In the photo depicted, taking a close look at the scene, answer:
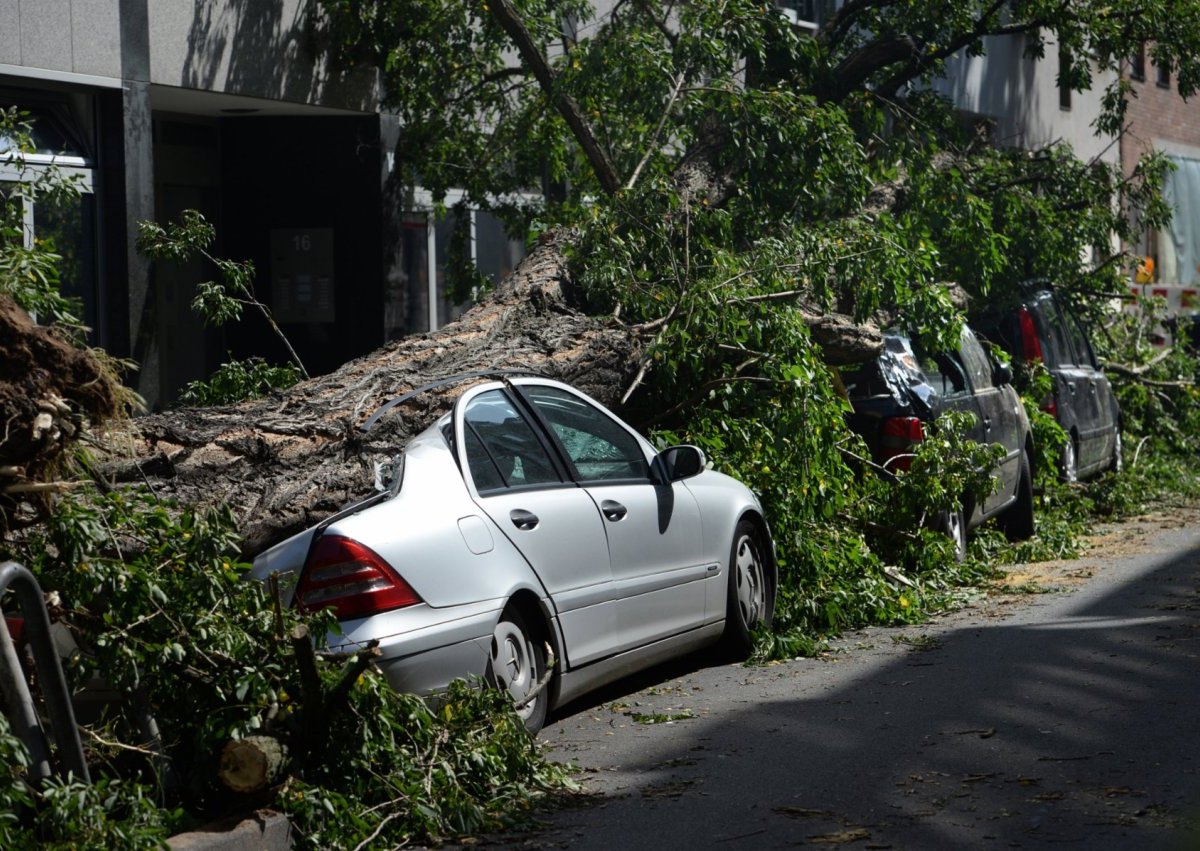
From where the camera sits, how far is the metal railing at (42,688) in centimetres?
454

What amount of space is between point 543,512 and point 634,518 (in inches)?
29.9

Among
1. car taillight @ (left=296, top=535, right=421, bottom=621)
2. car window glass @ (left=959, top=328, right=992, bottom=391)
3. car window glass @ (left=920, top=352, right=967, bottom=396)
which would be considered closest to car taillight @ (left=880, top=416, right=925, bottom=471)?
car window glass @ (left=920, top=352, right=967, bottom=396)

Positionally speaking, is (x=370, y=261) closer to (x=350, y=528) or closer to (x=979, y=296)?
(x=979, y=296)

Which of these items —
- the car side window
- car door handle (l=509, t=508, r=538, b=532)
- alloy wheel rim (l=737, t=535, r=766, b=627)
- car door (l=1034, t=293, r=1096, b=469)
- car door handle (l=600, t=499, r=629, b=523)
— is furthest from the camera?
the car side window

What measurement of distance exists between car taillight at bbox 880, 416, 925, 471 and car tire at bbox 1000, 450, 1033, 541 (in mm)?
2506

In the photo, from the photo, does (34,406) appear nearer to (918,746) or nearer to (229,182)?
(918,746)

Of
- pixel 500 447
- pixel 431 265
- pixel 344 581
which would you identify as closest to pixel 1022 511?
pixel 431 265

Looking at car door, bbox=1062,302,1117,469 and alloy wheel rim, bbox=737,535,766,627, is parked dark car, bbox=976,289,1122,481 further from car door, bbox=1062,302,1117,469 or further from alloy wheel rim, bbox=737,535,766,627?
alloy wheel rim, bbox=737,535,766,627

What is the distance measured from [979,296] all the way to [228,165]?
23.7 ft

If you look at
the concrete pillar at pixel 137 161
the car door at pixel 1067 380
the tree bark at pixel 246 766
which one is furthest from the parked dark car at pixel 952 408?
the tree bark at pixel 246 766

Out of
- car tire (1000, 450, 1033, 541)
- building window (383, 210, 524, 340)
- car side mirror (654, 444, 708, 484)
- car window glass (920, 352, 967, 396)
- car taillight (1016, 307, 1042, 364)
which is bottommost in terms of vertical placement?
car tire (1000, 450, 1033, 541)

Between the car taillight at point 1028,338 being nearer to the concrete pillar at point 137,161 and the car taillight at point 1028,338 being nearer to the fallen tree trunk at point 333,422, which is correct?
the fallen tree trunk at point 333,422

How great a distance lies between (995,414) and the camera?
12.6m

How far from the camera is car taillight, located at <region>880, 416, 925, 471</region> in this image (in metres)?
11.0
